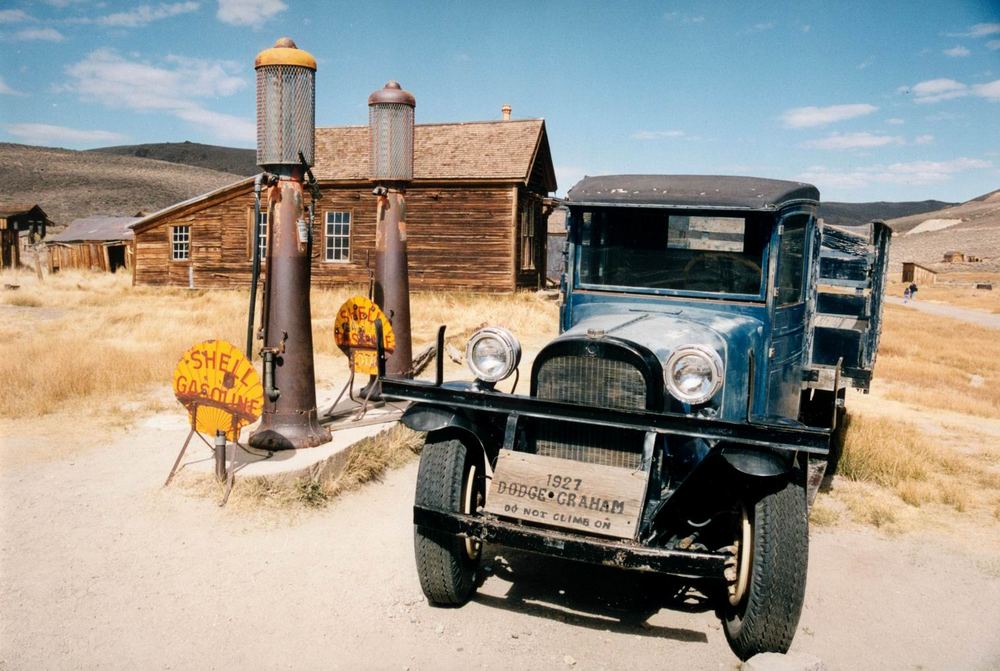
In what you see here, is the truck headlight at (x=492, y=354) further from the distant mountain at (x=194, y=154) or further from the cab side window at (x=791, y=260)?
the distant mountain at (x=194, y=154)

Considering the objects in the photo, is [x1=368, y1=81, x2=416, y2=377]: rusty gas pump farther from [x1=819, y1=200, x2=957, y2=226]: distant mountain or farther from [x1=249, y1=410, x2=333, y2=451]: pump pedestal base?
[x1=819, y1=200, x2=957, y2=226]: distant mountain

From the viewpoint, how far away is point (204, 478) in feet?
17.6

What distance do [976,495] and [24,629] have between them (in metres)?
6.67

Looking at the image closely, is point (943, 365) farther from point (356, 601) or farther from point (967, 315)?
point (967, 315)

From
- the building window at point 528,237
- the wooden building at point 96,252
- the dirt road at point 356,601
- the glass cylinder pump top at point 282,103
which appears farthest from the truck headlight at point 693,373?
the wooden building at point 96,252

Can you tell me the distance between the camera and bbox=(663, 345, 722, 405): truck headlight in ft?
11.1

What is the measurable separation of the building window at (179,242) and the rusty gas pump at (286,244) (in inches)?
718

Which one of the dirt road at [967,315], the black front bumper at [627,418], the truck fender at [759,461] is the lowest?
the dirt road at [967,315]

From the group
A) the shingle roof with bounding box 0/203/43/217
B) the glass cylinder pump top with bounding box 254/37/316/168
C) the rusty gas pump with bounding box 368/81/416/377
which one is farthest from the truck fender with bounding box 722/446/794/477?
the shingle roof with bounding box 0/203/43/217

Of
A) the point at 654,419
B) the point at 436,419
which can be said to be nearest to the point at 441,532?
the point at 436,419

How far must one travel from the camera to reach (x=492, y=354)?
3.88 meters

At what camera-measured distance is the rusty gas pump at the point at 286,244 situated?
5.79 metres

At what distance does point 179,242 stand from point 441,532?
70.2 feet

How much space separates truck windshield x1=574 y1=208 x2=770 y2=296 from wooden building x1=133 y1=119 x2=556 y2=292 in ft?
46.6
